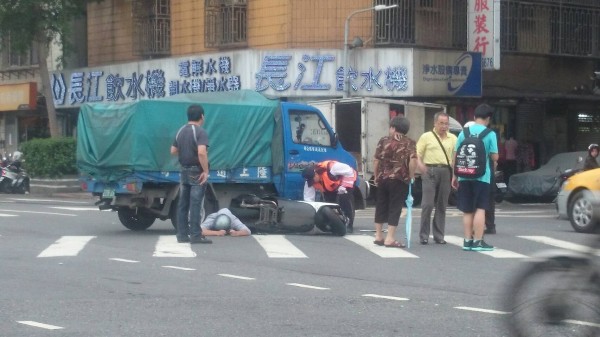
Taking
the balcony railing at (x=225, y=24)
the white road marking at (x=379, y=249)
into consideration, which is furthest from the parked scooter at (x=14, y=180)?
the white road marking at (x=379, y=249)

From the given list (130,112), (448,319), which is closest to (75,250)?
(130,112)

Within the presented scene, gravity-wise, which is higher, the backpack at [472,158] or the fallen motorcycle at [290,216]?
the backpack at [472,158]

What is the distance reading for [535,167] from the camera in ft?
120

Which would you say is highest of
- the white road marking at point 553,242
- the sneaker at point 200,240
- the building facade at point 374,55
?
the building facade at point 374,55

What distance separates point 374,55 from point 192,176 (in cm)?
1790

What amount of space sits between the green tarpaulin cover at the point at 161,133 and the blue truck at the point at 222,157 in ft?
0.05

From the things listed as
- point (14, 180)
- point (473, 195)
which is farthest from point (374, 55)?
point (473, 195)

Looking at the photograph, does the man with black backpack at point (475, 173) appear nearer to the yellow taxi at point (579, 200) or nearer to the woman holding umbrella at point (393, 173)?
the woman holding umbrella at point (393, 173)

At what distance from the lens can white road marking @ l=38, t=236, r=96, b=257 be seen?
1473cm

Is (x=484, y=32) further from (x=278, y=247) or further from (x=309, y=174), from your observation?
(x=278, y=247)

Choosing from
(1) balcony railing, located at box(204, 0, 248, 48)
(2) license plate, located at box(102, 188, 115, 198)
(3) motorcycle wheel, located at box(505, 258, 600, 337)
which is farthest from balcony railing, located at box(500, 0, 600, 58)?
(3) motorcycle wheel, located at box(505, 258, 600, 337)

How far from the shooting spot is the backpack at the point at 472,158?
1477cm

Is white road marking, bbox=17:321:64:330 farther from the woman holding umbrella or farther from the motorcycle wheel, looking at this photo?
the woman holding umbrella

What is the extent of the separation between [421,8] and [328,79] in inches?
140
